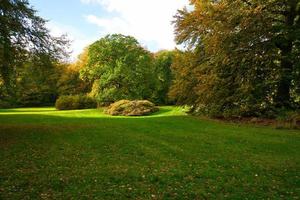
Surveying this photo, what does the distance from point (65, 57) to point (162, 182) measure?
12734 millimetres

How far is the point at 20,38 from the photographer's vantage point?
19.2 meters

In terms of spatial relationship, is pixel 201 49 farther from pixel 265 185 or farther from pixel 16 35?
pixel 265 185

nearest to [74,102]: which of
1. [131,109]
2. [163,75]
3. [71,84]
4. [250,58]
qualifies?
[131,109]

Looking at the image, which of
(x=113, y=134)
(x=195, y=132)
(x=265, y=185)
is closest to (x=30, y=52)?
(x=113, y=134)

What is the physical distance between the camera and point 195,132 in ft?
64.4

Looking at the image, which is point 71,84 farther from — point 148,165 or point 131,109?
point 148,165

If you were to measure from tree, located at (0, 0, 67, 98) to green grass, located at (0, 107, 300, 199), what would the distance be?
11.7 feet

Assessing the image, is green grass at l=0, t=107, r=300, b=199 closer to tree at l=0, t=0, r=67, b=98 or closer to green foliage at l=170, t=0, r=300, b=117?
tree at l=0, t=0, r=67, b=98

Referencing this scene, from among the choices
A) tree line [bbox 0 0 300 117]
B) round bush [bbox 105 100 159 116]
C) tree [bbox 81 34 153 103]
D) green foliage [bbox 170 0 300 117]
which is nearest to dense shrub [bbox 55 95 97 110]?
tree [bbox 81 34 153 103]

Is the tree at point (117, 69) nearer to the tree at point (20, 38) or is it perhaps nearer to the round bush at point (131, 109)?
the round bush at point (131, 109)

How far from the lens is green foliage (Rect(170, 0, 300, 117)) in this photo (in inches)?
973

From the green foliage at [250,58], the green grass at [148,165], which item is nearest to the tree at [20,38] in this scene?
the green grass at [148,165]

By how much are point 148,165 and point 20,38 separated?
1091 centimetres

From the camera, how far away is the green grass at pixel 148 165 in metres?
9.08
